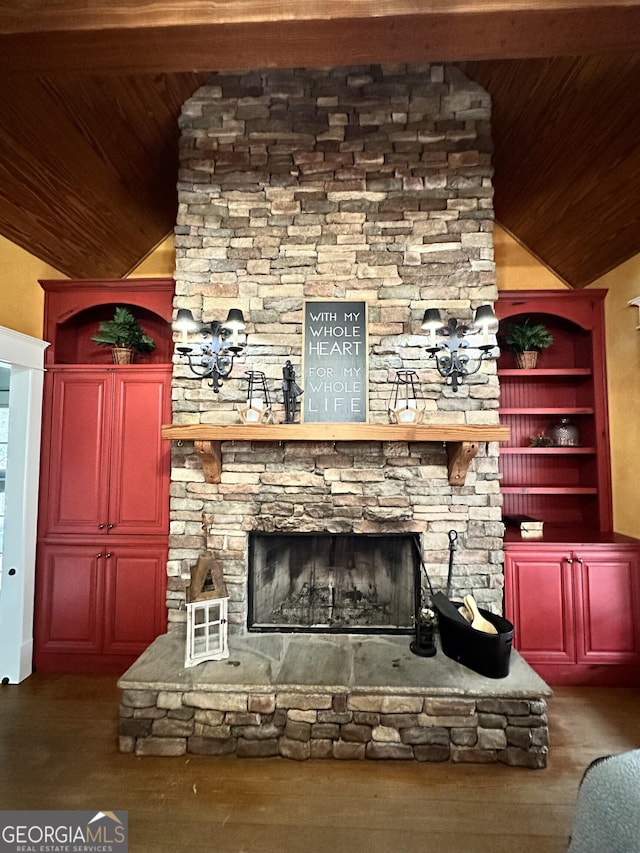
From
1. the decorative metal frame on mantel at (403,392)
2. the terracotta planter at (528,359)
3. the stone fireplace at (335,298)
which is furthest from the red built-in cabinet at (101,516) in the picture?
the terracotta planter at (528,359)

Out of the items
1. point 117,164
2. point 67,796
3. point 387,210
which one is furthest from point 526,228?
point 67,796

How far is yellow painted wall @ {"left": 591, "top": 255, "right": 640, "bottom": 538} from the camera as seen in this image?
10.1 ft

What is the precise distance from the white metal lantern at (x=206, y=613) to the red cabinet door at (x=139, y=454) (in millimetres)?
651

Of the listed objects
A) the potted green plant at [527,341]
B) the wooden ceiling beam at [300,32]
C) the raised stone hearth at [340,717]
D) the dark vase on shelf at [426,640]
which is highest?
the wooden ceiling beam at [300,32]

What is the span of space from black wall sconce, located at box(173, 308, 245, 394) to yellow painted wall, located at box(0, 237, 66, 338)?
51.1 inches

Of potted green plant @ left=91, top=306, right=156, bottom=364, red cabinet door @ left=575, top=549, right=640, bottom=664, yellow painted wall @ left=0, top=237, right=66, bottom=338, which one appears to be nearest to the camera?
red cabinet door @ left=575, top=549, right=640, bottom=664

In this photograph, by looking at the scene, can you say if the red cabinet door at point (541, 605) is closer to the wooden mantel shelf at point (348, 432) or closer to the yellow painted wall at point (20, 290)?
the wooden mantel shelf at point (348, 432)

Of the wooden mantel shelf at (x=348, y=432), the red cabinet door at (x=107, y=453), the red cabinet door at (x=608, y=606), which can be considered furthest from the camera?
the red cabinet door at (x=107, y=453)

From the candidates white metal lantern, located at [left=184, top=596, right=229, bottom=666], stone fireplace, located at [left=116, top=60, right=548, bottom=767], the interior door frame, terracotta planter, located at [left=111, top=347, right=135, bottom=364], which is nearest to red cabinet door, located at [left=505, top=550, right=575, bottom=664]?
stone fireplace, located at [left=116, top=60, right=548, bottom=767]

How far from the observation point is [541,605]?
2.88 meters

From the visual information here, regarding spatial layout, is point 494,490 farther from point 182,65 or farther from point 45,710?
point 45,710

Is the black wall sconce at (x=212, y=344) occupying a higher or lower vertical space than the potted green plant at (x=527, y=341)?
lower

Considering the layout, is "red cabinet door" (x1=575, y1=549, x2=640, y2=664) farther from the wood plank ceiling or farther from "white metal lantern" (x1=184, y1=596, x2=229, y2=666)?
"white metal lantern" (x1=184, y1=596, x2=229, y2=666)

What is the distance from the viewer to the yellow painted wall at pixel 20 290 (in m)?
2.96
